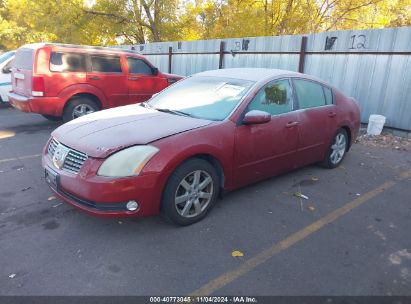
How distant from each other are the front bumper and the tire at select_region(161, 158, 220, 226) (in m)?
0.13

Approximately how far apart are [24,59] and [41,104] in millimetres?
1180

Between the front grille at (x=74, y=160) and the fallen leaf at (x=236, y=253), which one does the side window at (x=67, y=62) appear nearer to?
the front grille at (x=74, y=160)

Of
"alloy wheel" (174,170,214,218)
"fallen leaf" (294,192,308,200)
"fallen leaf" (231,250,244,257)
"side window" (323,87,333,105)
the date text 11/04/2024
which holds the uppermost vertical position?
"side window" (323,87,333,105)

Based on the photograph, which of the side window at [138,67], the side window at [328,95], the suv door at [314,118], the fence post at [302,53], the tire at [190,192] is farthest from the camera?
the fence post at [302,53]

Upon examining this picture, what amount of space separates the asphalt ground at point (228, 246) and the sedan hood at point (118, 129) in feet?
2.86

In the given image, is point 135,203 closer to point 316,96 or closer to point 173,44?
point 316,96

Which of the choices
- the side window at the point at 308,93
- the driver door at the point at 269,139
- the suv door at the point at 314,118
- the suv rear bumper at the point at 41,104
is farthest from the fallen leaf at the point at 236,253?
the suv rear bumper at the point at 41,104

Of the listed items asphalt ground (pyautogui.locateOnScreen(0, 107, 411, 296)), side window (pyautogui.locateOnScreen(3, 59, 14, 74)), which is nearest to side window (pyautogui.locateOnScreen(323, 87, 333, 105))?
→ asphalt ground (pyautogui.locateOnScreen(0, 107, 411, 296))

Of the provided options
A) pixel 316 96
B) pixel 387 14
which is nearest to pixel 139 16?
pixel 387 14

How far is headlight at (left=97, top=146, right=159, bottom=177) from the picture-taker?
302cm

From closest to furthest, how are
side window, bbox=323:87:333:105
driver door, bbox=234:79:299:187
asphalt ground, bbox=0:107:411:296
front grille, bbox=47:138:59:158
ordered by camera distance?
asphalt ground, bbox=0:107:411:296
front grille, bbox=47:138:59:158
driver door, bbox=234:79:299:187
side window, bbox=323:87:333:105

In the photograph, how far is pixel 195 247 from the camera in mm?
3154

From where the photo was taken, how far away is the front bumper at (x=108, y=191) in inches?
118

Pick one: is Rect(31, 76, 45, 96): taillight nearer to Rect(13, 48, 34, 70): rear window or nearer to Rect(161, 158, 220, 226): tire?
Rect(13, 48, 34, 70): rear window
